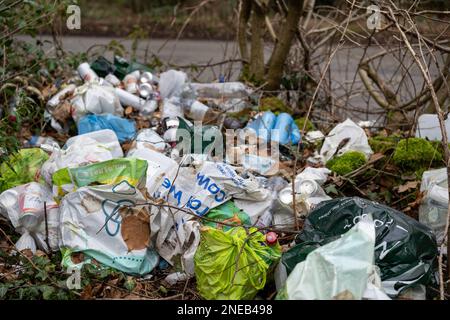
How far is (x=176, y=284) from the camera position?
329 centimetres

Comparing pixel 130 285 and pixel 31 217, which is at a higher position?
pixel 31 217

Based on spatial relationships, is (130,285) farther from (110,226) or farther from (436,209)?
(436,209)

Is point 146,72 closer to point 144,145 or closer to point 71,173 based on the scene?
point 144,145

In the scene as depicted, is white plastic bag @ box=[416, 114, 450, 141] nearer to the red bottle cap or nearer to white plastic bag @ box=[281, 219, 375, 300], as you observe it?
the red bottle cap

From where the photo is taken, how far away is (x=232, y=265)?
115 inches

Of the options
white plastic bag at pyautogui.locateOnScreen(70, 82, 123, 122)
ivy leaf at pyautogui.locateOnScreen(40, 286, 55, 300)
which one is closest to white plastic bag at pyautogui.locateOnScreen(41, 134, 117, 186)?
white plastic bag at pyautogui.locateOnScreen(70, 82, 123, 122)

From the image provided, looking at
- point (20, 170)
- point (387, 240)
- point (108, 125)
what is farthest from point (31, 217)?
point (387, 240)

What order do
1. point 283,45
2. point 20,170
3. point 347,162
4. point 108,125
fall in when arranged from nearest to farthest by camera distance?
point 20,170, point 347,162, point 108,125, point 283,45

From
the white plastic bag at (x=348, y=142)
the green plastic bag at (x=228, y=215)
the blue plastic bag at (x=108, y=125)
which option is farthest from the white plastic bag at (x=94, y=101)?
the green plastic bag at (x=228, y=215)

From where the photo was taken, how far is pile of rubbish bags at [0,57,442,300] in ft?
9.07

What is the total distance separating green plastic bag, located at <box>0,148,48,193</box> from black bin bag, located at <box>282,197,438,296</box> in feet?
6.03

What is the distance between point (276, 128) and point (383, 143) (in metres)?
0.82

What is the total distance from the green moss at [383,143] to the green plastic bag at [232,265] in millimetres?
1564

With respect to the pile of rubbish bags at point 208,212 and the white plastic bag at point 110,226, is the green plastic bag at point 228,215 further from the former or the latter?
the white plastic bag at point 110,226
